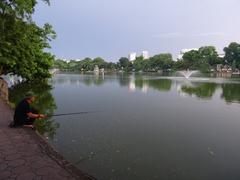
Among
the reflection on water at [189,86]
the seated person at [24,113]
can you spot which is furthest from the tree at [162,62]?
the seated person at [24,113]

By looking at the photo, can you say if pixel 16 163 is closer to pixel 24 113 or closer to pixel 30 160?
pixel 30 160

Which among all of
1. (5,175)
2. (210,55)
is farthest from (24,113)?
(210,55)

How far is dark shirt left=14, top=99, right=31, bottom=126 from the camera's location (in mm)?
7469

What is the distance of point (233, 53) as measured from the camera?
83.2 metres

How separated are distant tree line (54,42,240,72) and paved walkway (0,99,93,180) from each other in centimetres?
5419

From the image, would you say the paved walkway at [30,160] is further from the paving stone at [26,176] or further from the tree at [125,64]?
the tree at [125,64]

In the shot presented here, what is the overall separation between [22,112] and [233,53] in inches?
3416

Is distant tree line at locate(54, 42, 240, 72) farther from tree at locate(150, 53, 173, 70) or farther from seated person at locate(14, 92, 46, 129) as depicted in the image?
seated person at locate(14, 92, 46, 129)

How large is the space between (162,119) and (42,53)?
60.2ft

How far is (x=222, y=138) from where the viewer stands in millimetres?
9016

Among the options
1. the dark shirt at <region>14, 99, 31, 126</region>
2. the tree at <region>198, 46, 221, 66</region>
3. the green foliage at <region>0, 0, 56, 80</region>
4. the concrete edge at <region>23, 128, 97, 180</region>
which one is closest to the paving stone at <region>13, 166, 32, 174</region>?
the concrete edge at <region>23, 128, 97, 180</region>

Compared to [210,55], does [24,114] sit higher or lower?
lower

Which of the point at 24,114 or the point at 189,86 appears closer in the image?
the point at 24,114

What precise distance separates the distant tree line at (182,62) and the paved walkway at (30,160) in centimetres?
5419
